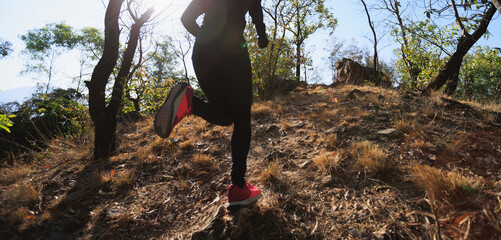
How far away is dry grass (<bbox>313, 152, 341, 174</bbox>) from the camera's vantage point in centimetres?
201

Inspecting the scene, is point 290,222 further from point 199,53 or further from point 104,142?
point 104,142

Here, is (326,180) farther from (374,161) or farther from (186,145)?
(186,145)

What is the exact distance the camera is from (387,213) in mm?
1401

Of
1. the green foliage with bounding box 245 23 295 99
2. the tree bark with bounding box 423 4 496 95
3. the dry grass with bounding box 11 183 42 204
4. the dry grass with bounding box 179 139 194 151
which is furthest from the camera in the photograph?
the green foliage with bounding box 245 23 295 99

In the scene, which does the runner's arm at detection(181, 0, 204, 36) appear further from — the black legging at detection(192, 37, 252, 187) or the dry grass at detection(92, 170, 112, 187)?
the dry grass at detection(92, 170, 112, 187)

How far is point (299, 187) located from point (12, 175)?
13.3 ft

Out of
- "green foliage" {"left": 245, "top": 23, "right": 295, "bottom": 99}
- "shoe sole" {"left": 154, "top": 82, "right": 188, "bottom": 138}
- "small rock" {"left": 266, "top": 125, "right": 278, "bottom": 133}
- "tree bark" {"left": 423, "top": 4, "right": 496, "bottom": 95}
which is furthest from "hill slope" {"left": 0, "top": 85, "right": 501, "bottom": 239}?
"green foliage" {"left": 245, "top": 23, "right": 295, "bottom": 99}

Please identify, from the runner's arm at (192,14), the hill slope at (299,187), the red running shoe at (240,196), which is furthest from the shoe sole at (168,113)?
the hill slope at (299,187)

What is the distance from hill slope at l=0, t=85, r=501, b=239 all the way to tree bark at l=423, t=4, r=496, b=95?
8.26ft

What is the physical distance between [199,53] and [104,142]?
296cm

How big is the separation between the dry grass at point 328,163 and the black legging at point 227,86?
97cm

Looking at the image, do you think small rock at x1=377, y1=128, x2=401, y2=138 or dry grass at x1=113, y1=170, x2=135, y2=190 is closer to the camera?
dry grass at x1=113, y1=170, x2=135, y2=190

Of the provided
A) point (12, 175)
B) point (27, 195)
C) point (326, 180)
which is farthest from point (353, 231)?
point (12, 175)

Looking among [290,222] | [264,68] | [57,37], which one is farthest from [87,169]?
[57,37]
